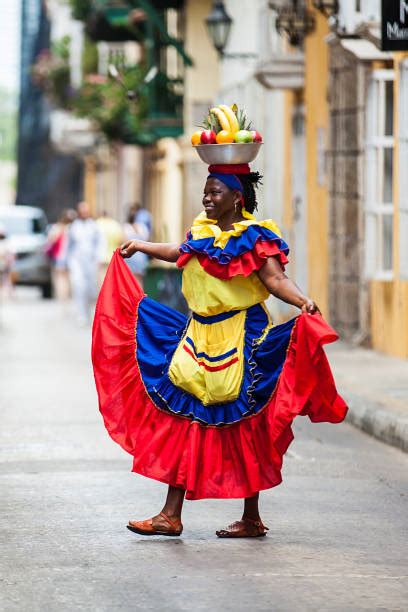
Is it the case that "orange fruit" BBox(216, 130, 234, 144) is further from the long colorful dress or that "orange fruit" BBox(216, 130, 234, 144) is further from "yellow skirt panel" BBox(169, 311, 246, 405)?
"yellow skirt panel" BBox(169, 311, 246, 405)

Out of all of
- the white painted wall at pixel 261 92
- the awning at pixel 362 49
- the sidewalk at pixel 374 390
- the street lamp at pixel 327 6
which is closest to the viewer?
the sidewalk at pixel 374 390

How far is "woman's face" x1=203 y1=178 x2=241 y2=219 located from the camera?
7680 millimetres

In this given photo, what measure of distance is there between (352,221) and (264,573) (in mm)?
12364

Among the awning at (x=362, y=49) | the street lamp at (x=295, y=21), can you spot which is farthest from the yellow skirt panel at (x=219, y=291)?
the street lamp at (x=295, y=21)

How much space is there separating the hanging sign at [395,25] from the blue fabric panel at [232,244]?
202 inches

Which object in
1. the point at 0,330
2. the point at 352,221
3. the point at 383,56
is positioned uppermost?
the point at 383,56

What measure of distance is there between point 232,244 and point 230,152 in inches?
15.4

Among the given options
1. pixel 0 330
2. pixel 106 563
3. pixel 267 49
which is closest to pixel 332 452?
pixel 106 563

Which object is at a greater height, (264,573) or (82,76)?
(82,76)

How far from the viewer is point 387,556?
7438 mm

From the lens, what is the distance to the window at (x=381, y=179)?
18.0 m

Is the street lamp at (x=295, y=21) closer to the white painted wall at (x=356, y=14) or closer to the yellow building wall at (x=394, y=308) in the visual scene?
the white painted wall at (x=356, y=14)

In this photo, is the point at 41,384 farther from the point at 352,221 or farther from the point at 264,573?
the point at 264,573

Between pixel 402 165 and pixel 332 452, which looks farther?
pixel 402 165
